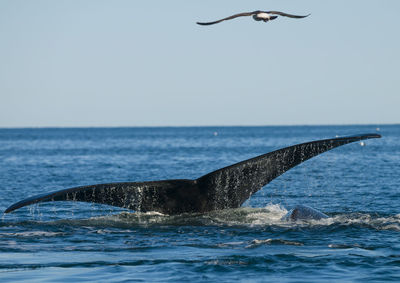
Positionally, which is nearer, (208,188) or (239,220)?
(208,188)

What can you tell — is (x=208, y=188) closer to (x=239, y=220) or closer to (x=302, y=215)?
(x=239, y=220)

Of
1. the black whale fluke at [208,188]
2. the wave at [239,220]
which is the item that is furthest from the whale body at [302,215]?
the black whale fluke at [208,188]

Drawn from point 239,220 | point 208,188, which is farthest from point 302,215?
point 208,188

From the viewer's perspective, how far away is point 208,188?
33.3 feet

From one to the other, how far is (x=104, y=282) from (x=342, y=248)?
3.60 m

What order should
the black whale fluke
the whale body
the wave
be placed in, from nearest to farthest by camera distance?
1. the black whale fluke
2. the wave
3. the whale body

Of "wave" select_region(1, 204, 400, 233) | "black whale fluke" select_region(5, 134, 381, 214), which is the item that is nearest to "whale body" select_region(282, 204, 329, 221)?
"wave" select_region(1, 204, 400, 233)

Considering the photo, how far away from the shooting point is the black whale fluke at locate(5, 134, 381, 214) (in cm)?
959

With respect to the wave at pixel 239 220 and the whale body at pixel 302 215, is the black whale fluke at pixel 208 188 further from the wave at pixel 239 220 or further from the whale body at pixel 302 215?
the whale body at pixel 302 215

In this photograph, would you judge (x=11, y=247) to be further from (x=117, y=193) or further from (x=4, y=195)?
(x=4, y=195)

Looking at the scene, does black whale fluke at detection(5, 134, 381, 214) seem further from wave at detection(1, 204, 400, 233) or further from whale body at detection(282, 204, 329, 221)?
whale body at detection(282, 204, 329, 221)

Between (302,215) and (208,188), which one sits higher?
(208,188)

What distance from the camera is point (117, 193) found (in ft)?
32.0

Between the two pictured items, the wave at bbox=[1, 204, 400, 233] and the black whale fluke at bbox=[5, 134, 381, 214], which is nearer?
the black whale fluke at bbox=[5, 134, 381, 214]
